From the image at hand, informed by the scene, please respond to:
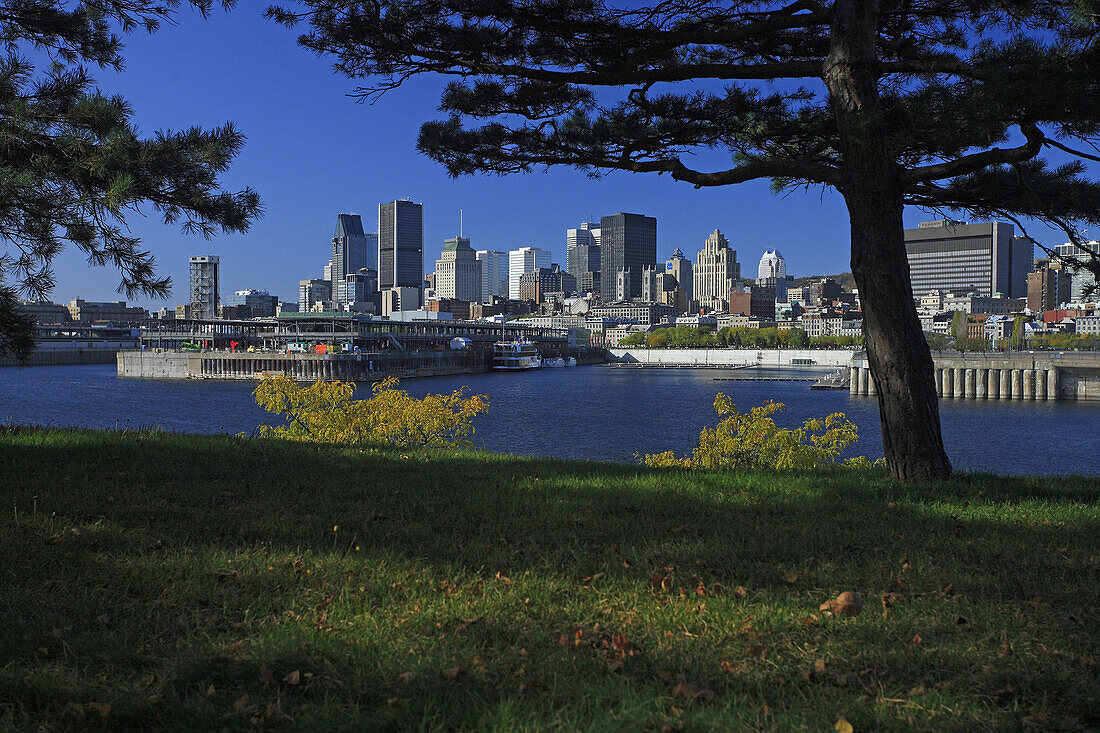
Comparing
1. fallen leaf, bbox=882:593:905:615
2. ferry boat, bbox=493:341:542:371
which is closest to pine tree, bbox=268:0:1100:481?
fallen leaf, bbox=882:593:905:615

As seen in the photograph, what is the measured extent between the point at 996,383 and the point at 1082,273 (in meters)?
53.0

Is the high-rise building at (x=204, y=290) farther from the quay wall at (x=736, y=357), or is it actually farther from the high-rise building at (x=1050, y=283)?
the high-rise building at (x=1050, y=283)

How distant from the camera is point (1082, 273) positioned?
8.32m

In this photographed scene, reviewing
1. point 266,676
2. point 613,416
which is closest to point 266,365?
point 613,416

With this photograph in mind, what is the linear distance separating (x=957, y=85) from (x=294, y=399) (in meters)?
14.1

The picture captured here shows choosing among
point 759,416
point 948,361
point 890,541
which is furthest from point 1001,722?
point 948,361

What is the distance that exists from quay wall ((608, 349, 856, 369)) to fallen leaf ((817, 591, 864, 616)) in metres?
120

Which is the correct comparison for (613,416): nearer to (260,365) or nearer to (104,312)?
(260,365)

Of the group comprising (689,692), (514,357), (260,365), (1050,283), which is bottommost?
(260,365)

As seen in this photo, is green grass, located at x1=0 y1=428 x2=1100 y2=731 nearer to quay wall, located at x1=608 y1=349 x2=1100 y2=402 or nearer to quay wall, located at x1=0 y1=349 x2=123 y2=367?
quay wall, located at x1=608 y1=349 x2=1100 y2=402

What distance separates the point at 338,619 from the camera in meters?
3.69

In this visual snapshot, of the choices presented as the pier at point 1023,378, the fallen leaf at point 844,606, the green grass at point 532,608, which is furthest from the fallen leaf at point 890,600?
the pier at point 1023,378

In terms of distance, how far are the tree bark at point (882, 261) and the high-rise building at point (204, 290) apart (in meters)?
185

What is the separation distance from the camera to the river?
27.8 meters
